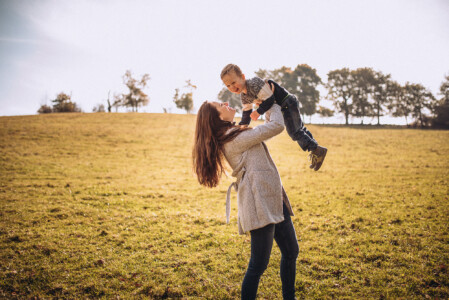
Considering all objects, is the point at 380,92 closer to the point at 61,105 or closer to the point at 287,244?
the point at 287,244

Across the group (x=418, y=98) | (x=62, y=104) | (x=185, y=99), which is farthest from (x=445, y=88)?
(x=62, y=104)

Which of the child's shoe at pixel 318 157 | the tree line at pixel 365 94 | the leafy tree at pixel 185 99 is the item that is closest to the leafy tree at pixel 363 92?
the tree line at pixel 365 94

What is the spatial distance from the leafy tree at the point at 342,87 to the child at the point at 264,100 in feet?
200

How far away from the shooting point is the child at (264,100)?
9.32ft

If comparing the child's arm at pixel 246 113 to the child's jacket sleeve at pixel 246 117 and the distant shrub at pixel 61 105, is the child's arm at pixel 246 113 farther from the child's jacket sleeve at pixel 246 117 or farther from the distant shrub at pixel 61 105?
the distant shrub at pixel 61 105

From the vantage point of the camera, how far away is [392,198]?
359 inches

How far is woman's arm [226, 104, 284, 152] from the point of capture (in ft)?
7.96

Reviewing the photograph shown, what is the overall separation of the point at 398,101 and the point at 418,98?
3.48 metres

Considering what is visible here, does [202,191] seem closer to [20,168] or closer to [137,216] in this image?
[137,216]

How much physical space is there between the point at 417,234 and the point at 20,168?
18.9 meters

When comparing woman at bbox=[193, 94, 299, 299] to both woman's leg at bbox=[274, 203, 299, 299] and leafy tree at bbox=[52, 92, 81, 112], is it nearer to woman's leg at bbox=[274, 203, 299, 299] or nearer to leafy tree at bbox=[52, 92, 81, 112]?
woman's leg at bbox=[274, 203, 299, 299]

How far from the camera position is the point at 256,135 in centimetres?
243

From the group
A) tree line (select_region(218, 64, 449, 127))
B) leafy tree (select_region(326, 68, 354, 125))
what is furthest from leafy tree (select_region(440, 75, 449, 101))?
leafy tree (select_region(326, 68, 354, 125))

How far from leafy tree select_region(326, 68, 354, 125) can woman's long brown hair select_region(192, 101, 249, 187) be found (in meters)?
62.3
